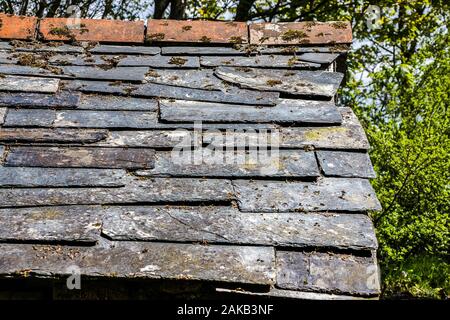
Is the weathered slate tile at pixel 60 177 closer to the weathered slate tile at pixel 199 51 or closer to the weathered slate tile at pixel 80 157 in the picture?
the weathered slate tile at pixel 80 157

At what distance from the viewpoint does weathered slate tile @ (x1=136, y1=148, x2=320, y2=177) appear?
205 centimetres

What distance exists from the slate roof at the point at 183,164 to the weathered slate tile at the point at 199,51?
1cm

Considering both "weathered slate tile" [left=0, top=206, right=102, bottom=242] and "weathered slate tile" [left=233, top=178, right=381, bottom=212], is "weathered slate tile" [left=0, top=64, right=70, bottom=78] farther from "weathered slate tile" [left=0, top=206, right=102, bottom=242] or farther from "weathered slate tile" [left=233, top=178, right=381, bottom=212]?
"weathered slate tile" [left=233, top=178, right=381, bottom=212]

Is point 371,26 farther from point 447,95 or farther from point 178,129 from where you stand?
point 178,129

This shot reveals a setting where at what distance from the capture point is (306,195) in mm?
1955

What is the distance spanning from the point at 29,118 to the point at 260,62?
1.16m

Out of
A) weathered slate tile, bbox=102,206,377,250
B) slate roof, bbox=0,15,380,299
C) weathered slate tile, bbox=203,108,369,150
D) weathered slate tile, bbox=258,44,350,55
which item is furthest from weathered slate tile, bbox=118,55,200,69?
weathered slate tile, bbox=102,206,377,250

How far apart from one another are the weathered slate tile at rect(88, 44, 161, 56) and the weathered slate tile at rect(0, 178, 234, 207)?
1.12 m

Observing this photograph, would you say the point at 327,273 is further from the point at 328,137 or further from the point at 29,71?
the point at 29,71

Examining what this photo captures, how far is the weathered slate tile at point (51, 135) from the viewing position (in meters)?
2.20

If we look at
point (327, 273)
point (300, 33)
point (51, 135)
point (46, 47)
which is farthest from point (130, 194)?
point (300, 33)

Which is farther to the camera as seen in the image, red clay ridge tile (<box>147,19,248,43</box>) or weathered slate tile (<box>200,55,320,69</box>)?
red clay ridge tile (<box>147,19,248,43</box>)

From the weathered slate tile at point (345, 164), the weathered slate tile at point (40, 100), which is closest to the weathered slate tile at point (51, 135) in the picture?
the weathered slate tile at point (40, 100)
